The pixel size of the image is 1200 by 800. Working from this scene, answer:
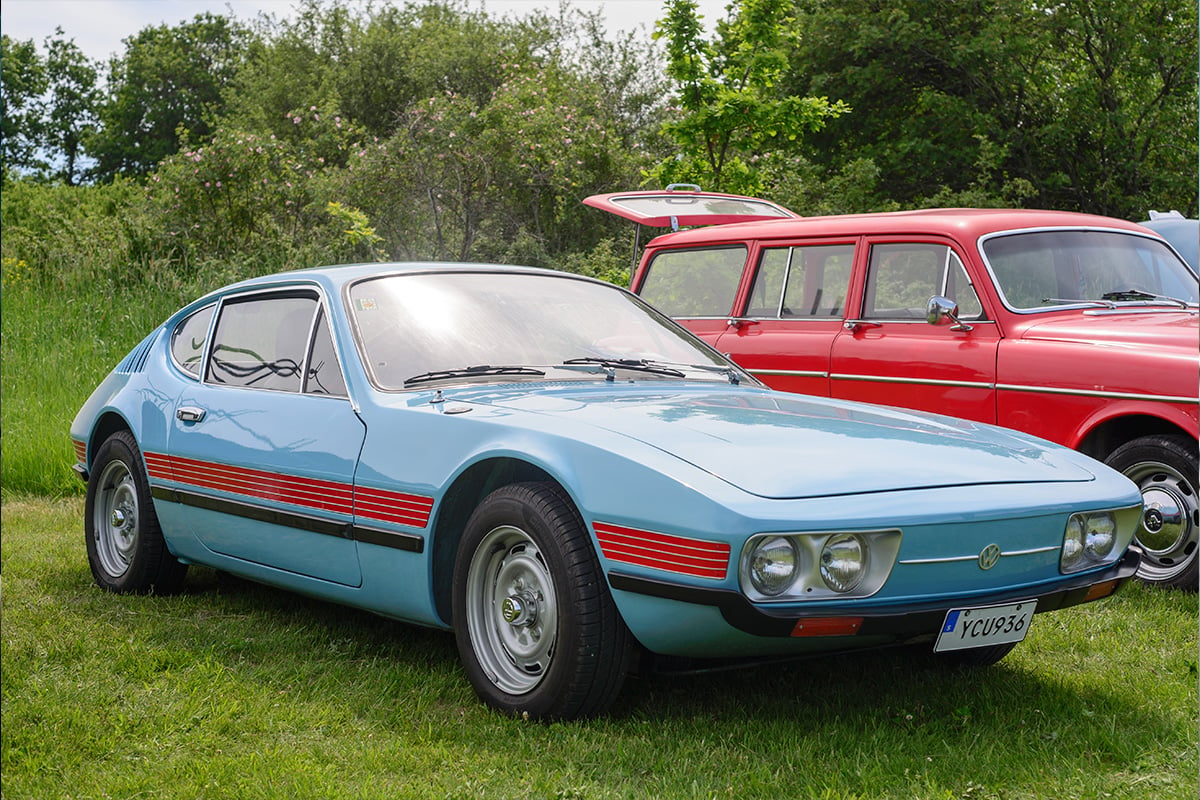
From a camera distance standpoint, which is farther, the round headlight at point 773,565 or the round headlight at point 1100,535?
Answer: the round headlight at point 1100,535

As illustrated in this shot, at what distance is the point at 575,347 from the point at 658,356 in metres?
0.39

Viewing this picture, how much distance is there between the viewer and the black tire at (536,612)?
3.42 metres

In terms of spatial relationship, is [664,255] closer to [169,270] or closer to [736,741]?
[736,741]

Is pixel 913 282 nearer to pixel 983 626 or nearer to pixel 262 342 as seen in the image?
pixel 262 342

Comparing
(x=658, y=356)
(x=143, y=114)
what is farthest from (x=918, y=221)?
(x=143, y=114)

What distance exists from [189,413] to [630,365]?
1.79 meters

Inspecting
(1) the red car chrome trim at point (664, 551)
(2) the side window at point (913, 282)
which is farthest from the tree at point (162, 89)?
(1) the red car chrome trim at point (664, 551)

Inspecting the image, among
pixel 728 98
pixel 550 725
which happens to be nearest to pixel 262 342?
pixel 550 725

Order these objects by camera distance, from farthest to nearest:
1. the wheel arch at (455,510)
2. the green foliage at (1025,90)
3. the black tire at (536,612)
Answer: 1. the green foliage at (1025,90)
2. the wheel arch at (455,510)
3. the black tire at (536,612)

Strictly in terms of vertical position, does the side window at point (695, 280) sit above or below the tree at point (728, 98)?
below

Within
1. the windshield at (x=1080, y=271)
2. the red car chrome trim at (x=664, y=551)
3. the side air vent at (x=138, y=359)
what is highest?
the windshield at (x=1080, y=271)

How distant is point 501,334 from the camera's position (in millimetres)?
4520

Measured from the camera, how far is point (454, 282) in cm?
468

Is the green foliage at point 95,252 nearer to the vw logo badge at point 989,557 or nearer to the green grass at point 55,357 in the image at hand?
the green grass at point 55,357
